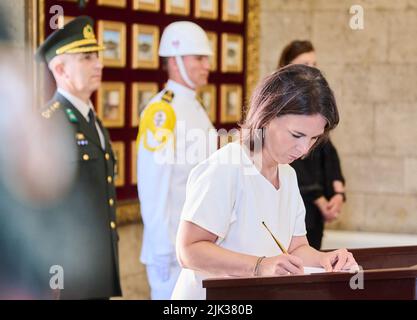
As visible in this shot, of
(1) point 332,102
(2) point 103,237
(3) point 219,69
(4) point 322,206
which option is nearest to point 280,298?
(1) point 332,102

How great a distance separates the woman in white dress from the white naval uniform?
1.81m

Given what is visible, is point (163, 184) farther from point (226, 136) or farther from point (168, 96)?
point (226, 136)

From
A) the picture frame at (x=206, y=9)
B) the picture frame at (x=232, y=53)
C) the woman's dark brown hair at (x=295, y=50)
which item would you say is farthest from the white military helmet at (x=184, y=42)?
the picture frame at (x=232, y=53)

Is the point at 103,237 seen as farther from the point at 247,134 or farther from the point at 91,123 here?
the point at 247,134

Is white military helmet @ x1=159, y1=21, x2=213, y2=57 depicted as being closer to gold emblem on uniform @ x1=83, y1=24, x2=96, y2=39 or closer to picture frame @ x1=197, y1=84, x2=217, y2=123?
gold emblem on uniform @ x1=83, y1=24, x2=96, y2=39

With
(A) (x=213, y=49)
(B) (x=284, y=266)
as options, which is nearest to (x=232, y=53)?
(A) (x=213, y=49)

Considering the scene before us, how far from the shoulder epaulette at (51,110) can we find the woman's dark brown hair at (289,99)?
1469 millimetres

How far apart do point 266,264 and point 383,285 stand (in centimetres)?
35

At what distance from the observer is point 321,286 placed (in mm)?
2199

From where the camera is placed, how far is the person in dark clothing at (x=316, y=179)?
16.1 ft

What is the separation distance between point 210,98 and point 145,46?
2.62 ft

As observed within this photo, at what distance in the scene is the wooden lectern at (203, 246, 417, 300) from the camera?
217cm

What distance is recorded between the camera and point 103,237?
13.8 ft

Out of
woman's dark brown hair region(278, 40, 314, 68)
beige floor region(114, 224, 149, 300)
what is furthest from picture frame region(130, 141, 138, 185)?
woman's dark brown hair region(278, 40, 314, 68)
